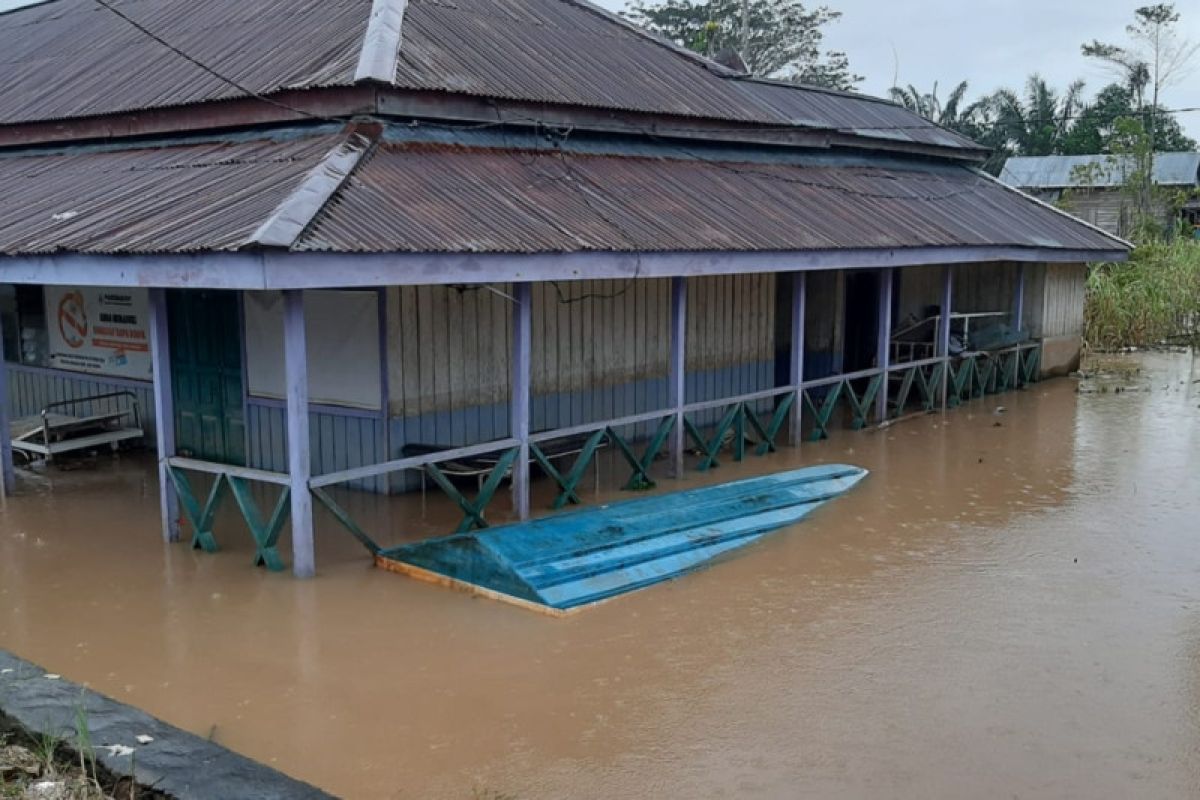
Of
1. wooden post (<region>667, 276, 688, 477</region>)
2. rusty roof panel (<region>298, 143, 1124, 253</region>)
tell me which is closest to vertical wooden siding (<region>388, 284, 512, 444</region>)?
rusty roof panel (<region>298, 143, 1124, 253</region>)

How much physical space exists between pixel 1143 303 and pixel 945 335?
10660 millimetres

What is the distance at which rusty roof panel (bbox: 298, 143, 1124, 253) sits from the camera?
334 inches

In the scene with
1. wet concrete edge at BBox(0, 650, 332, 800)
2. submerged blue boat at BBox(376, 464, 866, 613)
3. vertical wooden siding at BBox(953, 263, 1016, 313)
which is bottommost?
submerged blue boat at BBox(376, 464, 866, 613)

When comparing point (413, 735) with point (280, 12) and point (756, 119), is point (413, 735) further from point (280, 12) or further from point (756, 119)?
point (756, 119)

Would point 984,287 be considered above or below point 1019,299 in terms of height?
above

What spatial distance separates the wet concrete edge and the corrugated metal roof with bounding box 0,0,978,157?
609 centimetres

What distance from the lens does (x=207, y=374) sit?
11.8m

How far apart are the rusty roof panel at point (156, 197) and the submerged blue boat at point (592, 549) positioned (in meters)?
2.86

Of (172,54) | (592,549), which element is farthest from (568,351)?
(172,54)

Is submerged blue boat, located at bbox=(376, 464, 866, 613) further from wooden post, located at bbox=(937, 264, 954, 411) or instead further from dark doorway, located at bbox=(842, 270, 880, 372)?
dark doorway, located at bbox=(842, 270, 880, 372)

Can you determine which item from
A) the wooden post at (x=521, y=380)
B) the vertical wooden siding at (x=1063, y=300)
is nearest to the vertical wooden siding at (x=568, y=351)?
the wooden post at (x=521, y=380)

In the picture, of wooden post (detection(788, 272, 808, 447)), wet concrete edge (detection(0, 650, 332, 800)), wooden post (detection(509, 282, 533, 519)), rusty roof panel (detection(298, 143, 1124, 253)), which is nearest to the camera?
wet concrete edge (detection(0, 650, 332, 800))

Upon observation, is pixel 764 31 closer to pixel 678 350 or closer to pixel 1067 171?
pixel 1067 171

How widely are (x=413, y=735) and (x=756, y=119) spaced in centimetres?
1052
